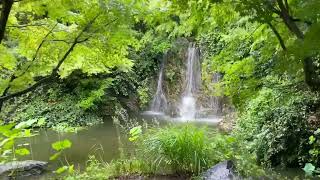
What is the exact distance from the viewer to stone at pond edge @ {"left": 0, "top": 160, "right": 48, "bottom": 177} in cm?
781

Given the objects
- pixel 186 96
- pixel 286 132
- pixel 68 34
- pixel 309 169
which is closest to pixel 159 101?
pixel 186 96

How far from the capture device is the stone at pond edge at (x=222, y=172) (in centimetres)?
565

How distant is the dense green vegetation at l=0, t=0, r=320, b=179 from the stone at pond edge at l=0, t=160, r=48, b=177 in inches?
24.6

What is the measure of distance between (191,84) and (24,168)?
982 centimetres

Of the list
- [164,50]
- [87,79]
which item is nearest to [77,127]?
[87,79]

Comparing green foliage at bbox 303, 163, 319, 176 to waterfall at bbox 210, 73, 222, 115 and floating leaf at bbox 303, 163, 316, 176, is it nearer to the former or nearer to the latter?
floating leaf at bbox 303, 163, 316, 176

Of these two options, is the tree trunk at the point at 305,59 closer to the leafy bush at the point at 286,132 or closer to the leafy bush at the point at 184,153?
the leafy bush at the point at 184,153

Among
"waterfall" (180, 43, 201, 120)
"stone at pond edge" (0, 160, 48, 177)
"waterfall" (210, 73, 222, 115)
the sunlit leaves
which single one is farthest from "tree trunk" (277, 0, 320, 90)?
"waterfall" (180, 43, 201, 120)

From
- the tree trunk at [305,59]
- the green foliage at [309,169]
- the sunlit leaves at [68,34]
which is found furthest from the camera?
the green foliage at [309,169]

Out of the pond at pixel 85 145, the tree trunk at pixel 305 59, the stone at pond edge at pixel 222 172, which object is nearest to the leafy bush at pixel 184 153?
the stone at pond edge at pixel 222 172

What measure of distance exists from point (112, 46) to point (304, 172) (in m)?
4.14

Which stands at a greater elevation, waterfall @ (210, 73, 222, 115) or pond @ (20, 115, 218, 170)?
waterfall @ (210, 73, 222, 115)

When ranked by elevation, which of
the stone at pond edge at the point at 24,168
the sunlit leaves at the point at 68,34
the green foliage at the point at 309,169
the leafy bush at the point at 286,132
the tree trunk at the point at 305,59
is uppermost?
the sunlit leaves at the point at 68,34

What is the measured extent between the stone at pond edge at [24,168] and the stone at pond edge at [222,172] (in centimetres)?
411
